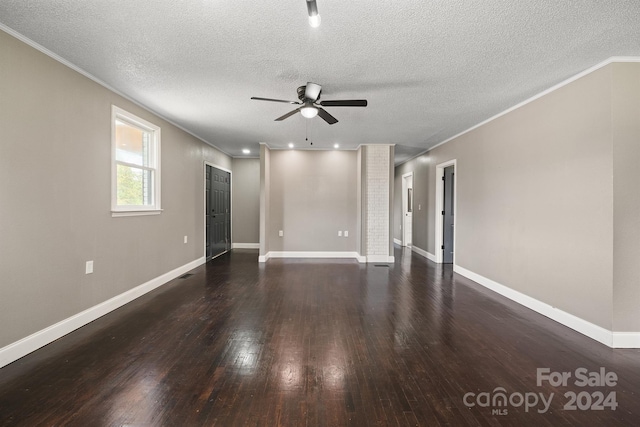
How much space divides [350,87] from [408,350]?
2844mm

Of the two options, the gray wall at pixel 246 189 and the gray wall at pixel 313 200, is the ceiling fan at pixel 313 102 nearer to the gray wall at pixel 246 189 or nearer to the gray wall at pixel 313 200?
the gray wall at pixel 313 200


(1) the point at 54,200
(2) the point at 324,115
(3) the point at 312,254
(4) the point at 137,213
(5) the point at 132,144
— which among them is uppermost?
(2) the point at 324,115

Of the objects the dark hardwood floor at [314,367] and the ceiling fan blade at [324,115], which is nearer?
the dark hardwood floor at [314,367]

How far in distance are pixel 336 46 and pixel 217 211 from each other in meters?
5.45

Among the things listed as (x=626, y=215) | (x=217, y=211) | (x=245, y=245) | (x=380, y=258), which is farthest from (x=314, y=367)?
(x=245, y=245)

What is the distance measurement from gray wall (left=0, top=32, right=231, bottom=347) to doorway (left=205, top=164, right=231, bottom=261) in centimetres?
243

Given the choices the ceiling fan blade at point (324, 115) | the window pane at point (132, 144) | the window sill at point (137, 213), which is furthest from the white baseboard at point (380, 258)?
the window pane at point (132, 144)

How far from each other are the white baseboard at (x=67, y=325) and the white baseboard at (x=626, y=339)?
518cm

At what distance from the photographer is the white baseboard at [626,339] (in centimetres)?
259

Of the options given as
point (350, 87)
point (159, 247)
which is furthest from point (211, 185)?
point (350, 87)

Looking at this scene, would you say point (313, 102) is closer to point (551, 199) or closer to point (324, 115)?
point (324, 115)

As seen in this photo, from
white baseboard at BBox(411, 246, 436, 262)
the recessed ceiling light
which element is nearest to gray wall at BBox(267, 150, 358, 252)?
white baseboard at BBox(411, 246, 436, 262)

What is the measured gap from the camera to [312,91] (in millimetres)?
3059

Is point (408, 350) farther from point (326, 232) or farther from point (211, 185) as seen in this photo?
point (211, 185)
